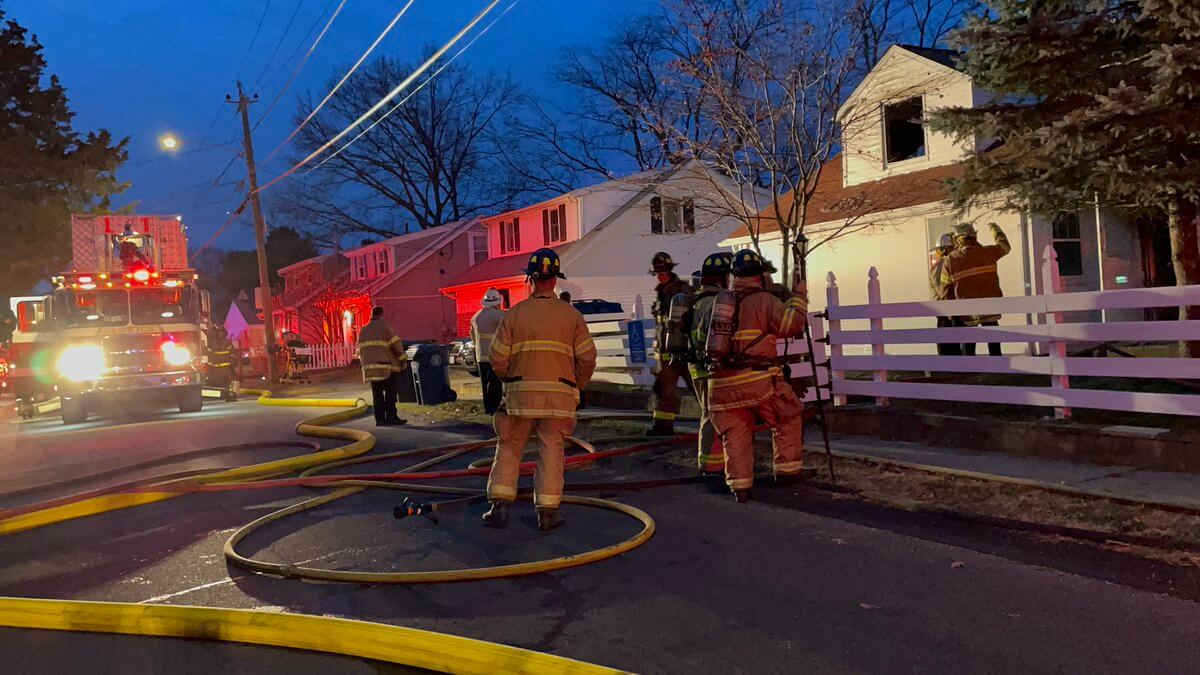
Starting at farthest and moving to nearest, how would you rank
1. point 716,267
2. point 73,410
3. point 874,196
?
point 73,410 < point 874,196 < point 716,267

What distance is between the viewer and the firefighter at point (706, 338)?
718 centimetres

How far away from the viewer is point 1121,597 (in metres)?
4.27

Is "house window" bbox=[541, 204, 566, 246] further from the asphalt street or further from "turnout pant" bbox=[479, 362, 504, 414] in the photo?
the asphalt street

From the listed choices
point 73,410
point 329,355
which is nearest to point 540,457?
point 73,410

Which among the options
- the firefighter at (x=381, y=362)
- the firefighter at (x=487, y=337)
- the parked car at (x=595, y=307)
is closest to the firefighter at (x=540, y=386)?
the firefighter at (x=487, y=337)

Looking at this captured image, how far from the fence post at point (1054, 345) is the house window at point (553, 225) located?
79.0 feet

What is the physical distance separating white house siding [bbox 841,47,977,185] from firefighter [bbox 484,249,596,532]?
11.7 meters

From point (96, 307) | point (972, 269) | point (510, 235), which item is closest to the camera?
point (972, 269)

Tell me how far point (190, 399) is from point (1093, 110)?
15.7 metres

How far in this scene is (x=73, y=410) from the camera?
17.1 meters

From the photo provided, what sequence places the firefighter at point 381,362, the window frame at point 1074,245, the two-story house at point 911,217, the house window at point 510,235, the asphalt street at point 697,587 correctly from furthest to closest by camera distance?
the house window at point 510,235 → the window frame at point 1074,245 → the two-story house at point 911,217 → the firefighter at point 381,362 → the asphalt street at point 697,587

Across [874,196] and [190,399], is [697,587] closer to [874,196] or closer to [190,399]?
[874,196]

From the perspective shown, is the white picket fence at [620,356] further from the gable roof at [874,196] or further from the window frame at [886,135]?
the window frame at [886,135]

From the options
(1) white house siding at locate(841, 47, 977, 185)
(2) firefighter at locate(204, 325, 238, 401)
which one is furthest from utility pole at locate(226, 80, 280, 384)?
(1) white house siding at locate(841, 47, 977, 185)
